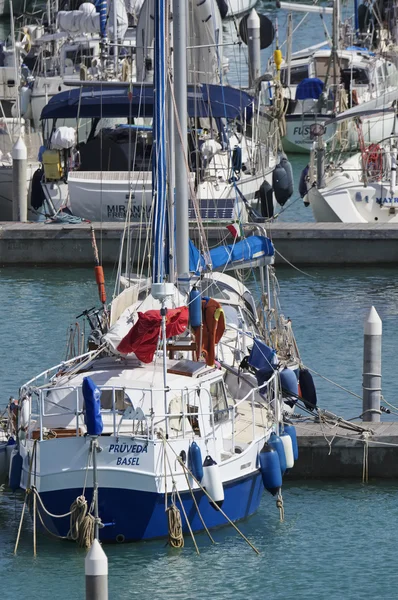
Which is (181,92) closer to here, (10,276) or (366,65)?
(10,276)

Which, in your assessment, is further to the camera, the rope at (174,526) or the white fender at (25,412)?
the white fender at (25,412)

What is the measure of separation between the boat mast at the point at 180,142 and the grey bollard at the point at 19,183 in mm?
15250

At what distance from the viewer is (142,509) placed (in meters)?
21.1

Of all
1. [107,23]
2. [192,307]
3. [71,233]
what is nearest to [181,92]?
[192,307]

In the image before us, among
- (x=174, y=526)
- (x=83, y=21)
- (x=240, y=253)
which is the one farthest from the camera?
(x=83, y=21)

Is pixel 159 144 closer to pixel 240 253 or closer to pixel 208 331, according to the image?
pixel 208 331

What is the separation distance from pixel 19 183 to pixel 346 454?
760 inches

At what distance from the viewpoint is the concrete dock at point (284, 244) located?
40.8 metres

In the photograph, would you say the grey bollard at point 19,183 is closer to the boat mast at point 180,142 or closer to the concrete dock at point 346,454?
the boat mast at point 180,142

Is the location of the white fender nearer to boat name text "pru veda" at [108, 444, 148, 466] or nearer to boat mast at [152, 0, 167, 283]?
boat name text "pru veda" at [108, 444, 148, 466]

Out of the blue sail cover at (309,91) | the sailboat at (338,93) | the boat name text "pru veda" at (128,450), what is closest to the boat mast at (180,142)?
the boat name text "pru veda" at (128,450)

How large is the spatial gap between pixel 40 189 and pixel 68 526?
76.1 feet

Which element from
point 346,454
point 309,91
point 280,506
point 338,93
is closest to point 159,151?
point 346,454

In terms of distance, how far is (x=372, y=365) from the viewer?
25656 mm
